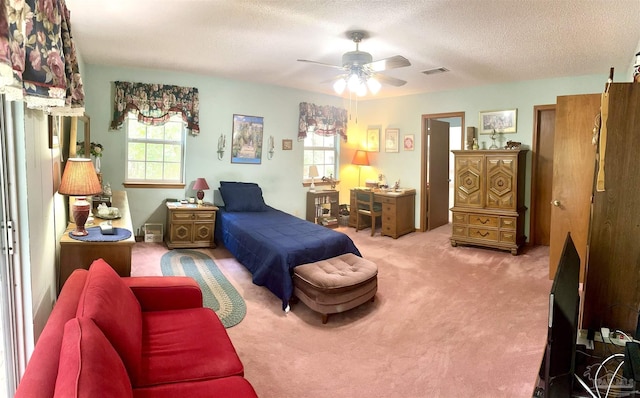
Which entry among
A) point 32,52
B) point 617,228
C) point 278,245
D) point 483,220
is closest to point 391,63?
point 278,245

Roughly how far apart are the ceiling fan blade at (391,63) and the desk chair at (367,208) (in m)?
3.06

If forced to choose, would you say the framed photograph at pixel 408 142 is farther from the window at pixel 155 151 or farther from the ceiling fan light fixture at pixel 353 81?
the window at pixel 155 151

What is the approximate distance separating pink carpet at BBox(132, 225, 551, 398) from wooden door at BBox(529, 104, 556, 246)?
1265 millimetres

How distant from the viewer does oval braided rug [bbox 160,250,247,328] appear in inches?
128

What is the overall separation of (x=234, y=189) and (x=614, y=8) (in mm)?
4432

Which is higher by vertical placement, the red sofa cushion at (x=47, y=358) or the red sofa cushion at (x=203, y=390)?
the red sofa cushion at (x=47, y=358)

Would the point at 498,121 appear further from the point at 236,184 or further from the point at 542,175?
the point at 236,184

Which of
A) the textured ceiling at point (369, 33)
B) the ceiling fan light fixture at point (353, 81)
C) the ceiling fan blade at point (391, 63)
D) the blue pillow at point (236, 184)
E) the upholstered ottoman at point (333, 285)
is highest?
the textured ceiling at point (369, 33)

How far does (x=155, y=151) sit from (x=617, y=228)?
205 inches

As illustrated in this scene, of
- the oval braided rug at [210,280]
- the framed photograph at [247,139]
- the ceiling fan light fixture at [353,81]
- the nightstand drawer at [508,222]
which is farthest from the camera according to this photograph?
the framed photograph at [247,139]

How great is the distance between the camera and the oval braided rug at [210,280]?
10.7 feet

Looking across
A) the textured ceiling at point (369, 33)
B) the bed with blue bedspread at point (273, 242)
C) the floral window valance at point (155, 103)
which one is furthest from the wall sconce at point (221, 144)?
the textured ceiling at point (369, 33)

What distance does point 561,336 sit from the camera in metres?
1.17

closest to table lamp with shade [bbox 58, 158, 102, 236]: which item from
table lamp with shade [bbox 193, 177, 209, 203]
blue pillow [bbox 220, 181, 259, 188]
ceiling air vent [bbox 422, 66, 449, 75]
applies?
table lamp with shade [bbox 193, 177, 209, 203]
